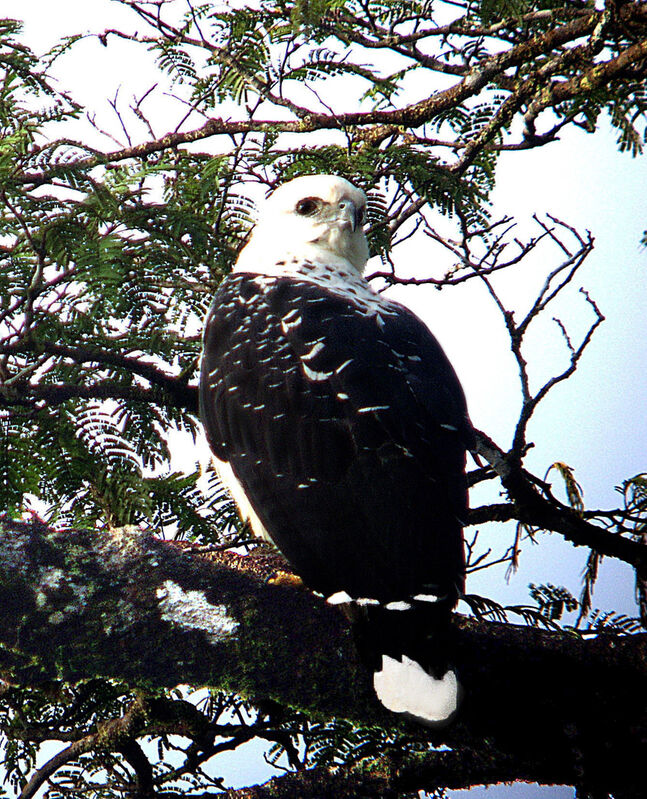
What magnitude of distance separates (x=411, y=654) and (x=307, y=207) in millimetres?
1920

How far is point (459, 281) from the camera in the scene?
123 inches

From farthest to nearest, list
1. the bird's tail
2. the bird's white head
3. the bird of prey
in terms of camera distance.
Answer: the bird's white head < the bird of prey < the bird's tail

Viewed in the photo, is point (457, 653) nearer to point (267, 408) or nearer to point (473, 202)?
point (267, 408)

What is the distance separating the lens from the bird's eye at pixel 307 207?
3236mm

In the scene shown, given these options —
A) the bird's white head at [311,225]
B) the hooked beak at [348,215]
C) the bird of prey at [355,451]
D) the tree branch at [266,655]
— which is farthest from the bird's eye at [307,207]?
the tree branch at [266,655]

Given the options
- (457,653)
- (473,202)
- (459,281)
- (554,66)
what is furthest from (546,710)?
(554,66)

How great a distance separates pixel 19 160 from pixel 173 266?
65 centimetres

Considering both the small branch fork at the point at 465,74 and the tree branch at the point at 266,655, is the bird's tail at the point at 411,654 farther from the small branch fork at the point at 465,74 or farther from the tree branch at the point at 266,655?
the small branch fork at the point at 465,74

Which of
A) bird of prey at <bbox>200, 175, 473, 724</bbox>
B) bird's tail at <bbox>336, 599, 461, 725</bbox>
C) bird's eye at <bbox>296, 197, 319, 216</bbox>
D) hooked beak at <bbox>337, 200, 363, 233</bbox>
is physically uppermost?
bird's eye at <bbox>296, 197, 319, 216</bbox>

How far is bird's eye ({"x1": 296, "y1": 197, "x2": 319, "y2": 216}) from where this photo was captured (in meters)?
3.24

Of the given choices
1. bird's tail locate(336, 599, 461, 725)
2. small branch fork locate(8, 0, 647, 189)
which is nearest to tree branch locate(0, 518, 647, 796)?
bird's tail locate(336, 599, 461, 725)

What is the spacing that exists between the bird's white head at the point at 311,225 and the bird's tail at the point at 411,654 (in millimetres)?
1561

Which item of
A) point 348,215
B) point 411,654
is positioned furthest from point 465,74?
point 411,654

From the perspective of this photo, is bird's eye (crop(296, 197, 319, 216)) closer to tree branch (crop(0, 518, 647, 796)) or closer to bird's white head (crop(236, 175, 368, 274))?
bird's white head (crop(236, 175, 368, 274))
